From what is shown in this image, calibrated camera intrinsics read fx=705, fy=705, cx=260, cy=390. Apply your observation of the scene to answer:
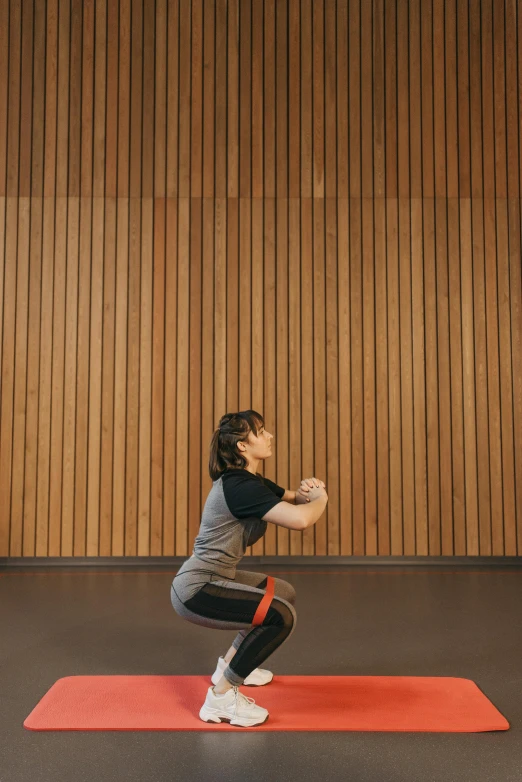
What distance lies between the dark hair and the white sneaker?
2.77ft

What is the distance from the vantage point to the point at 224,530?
2844 millimetres

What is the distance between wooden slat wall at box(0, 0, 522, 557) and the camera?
6465mm

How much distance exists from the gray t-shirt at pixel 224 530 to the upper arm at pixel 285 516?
0.09 metres

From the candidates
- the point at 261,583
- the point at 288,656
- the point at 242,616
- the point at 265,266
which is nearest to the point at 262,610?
the point at 242,616

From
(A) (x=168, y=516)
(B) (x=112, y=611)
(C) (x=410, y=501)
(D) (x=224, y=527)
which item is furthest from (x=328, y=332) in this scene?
(D) (x=224, y=527)

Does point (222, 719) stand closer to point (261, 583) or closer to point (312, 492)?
point (261, 583)

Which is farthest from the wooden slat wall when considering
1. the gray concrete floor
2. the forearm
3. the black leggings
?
the forearm

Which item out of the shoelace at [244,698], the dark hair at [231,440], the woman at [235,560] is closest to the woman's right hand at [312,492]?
the woman at [235,560]

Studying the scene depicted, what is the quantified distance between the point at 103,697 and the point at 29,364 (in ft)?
13.6

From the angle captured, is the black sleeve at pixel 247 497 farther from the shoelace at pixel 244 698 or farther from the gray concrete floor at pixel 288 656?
the gray concrete floor at pixel 288 656

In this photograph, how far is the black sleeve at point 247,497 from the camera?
2.69 metres

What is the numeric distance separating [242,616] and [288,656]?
40.7 inches

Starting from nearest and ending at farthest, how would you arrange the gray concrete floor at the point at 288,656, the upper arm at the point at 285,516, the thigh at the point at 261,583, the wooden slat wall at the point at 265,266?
the gray concrete floor at the point at 288,656 < the upper arm at the point at 285,516 < the thigh at the point at 261,583 < the wooden slat wall at the point at 265,266

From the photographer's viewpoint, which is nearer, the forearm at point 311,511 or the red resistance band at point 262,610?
the forearm at point 311,511
